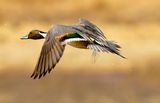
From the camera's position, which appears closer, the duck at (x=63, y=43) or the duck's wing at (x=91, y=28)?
the duck at (x=63, y=43)

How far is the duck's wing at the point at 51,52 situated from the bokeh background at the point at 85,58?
2.51m

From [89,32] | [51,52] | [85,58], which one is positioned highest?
[85,58]

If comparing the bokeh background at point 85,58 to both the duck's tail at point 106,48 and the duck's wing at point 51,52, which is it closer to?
the duck's tail at point 106,48

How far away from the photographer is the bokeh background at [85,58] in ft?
22.2

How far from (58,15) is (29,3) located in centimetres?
31

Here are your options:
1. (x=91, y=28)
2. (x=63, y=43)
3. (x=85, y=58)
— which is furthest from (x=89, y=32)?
(x=85, y=58)

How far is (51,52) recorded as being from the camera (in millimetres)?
4020

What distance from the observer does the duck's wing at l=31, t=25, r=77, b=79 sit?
392cm

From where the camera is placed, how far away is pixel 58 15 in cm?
768

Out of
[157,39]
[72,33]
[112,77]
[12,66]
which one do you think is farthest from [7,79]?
[72,33]

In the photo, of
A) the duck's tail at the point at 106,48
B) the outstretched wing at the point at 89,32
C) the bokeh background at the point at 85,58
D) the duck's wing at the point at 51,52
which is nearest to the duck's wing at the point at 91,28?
the outstretched wing at the point at 89,32

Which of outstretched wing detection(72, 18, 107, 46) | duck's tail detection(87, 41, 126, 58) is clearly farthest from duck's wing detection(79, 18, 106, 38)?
duck's tail detection(87, 41, 126, 58)

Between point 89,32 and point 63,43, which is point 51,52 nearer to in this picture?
point 63,43

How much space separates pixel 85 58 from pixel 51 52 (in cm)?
324
